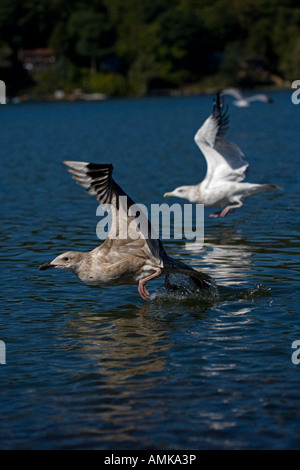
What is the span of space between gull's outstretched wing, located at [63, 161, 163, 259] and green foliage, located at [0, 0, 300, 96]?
15986 centimetres

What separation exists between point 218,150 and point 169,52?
560 ft

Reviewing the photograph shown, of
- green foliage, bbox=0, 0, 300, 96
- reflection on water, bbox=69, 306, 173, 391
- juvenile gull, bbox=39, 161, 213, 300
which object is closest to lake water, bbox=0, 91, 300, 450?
reflection on water, bbox=69, 306, 173, 391

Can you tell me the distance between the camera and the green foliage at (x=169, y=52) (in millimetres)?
176000

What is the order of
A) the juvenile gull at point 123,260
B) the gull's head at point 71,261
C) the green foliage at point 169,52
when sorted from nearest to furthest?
the juvenile gull at point 123,260 < the gull's head at point 71,261 < the green foliage at point 169,52

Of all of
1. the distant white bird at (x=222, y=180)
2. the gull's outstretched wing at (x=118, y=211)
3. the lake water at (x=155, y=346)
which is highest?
the distant white bird at (x=222, y=180)

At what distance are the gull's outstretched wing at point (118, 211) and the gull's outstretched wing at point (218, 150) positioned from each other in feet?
20.7

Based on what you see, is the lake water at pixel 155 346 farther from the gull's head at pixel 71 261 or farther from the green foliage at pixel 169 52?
the green foliage at pixel 169 52

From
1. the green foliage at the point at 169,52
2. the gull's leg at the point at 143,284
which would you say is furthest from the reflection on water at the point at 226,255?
the green foliage at the point at 169,52

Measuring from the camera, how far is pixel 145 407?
829cm

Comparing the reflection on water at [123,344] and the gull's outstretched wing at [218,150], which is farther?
the gull's outstretched wing at [218,150]

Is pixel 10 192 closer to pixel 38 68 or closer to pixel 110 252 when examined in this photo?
pixel 110 252

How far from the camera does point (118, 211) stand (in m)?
11.2

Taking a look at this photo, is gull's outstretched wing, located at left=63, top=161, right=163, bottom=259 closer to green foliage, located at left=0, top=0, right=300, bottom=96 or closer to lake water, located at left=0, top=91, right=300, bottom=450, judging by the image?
lake water, located at left=0, top=91, right=300, bottom=450

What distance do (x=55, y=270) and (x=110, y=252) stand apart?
3136mm
